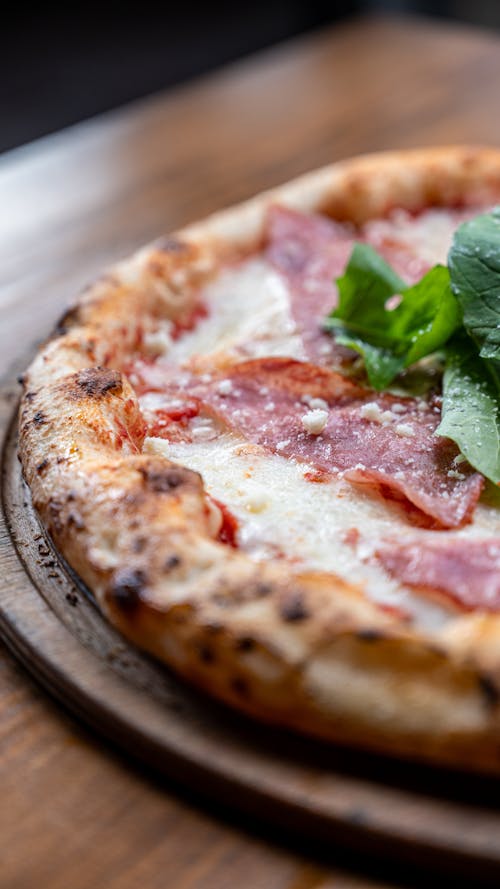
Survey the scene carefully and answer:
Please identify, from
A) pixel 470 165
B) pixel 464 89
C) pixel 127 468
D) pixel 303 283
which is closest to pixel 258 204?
pixel 303 283

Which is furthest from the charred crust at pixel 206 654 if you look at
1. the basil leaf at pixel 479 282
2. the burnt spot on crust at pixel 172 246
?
the burnt spot on crust at pixel 172 246

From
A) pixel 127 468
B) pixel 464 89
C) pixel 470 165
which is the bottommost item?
pixel 464 89

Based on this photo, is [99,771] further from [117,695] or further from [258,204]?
[258,204]

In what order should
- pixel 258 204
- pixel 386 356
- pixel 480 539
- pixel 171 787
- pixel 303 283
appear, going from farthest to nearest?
pixel 258 204 < pixel 303 283 < pixel 386 356 < pixel 480 539 < pixel 171 787

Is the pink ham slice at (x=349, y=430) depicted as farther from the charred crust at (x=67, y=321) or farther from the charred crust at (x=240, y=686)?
the charred crust at (x=240, y=686)

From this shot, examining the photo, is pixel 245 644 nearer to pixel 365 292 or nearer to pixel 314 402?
pixel 314 402

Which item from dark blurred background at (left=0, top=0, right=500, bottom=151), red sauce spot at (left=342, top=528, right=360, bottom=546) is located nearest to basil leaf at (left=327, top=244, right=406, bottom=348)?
red sauce spot at (left=342, top=528, right=360, bottom=546)

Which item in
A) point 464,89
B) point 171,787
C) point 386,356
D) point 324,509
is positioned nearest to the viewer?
point 171,787
